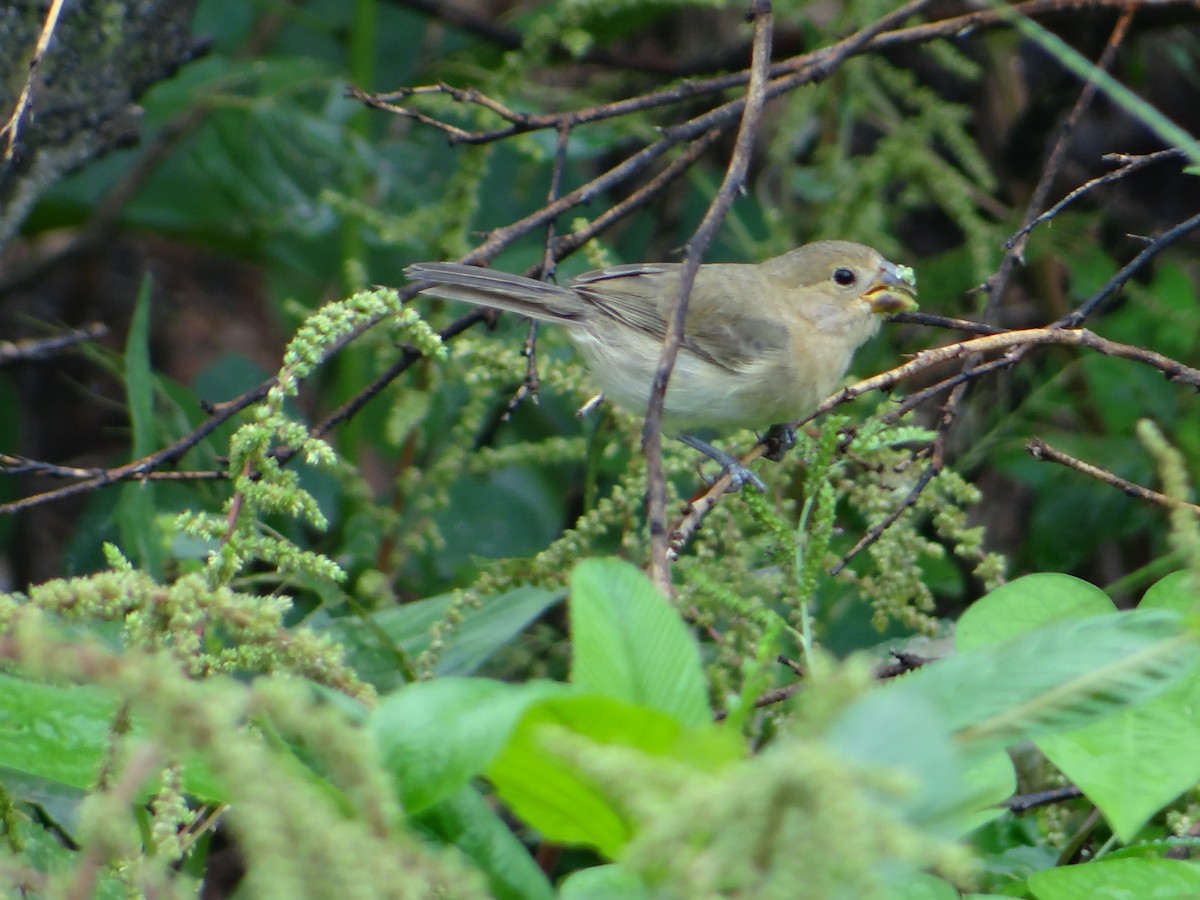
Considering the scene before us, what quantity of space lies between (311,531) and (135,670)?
3045mm

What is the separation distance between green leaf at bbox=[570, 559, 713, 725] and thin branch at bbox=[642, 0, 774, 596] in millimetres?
219

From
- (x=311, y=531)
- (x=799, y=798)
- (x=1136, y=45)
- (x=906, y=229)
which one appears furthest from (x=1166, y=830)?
(x=906, y=229)

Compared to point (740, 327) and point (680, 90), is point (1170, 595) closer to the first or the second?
point (680, 90)

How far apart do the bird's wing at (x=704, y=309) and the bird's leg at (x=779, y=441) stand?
369 millimetres

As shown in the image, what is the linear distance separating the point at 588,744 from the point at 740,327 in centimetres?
260

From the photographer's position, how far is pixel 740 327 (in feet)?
11.6

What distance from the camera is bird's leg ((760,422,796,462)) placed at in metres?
2.74

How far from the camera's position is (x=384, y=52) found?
14.8 ft

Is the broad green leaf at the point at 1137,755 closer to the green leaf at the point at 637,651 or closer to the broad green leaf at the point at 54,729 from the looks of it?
the green leaf at the point at 637,651

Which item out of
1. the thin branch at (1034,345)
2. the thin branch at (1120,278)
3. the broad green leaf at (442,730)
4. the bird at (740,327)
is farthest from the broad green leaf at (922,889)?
the bird at (740,327)

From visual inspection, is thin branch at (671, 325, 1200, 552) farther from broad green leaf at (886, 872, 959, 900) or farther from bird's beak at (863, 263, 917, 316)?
bird's beak at (863, 263, 917, 316)

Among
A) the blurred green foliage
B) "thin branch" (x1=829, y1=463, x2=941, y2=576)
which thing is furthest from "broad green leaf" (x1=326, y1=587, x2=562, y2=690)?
"thin branch" (x1=829, y1=463, x2=941, y2=576)

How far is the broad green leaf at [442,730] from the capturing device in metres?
0.99

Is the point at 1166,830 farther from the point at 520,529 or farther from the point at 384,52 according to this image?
the point at 384,52
